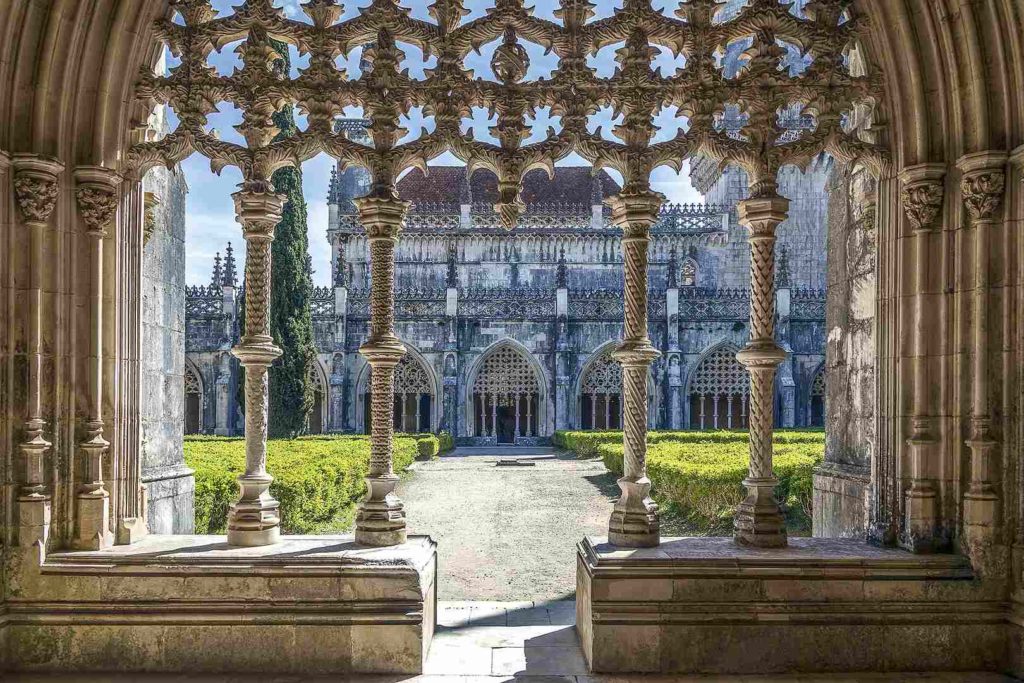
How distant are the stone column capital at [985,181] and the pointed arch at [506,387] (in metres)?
19.4

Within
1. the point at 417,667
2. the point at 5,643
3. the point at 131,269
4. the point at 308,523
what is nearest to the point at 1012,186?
the point at 417,667

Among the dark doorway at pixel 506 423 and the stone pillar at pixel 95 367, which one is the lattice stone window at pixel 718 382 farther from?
the stone pillar at pixel 95 367

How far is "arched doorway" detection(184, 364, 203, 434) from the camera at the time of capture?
73.9 ft

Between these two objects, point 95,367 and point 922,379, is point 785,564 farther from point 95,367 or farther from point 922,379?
point 95,367

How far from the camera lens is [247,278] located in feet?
13.4

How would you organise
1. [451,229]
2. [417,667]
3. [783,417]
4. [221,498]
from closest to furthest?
[417,667], [221,498], [783,417], [451,229]

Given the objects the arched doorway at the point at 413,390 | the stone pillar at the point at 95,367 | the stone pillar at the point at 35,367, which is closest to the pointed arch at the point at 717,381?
the arched doorway at the point at 413,390

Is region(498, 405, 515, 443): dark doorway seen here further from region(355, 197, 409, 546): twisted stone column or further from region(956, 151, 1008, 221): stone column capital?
region(956, 151, 1008, 221): stone column capital

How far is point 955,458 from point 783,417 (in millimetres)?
19895

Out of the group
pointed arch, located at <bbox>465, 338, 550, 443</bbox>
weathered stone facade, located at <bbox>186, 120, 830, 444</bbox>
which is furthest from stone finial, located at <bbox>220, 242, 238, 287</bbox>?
pointed arch, located at <bbox>465, 338, 550, 443</bbox>

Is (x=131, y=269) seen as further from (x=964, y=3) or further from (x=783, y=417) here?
(x=783, y=417)

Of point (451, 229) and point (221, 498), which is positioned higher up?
point (451, 229)

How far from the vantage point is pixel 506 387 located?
2367cm

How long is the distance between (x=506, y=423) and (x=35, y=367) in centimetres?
2244
